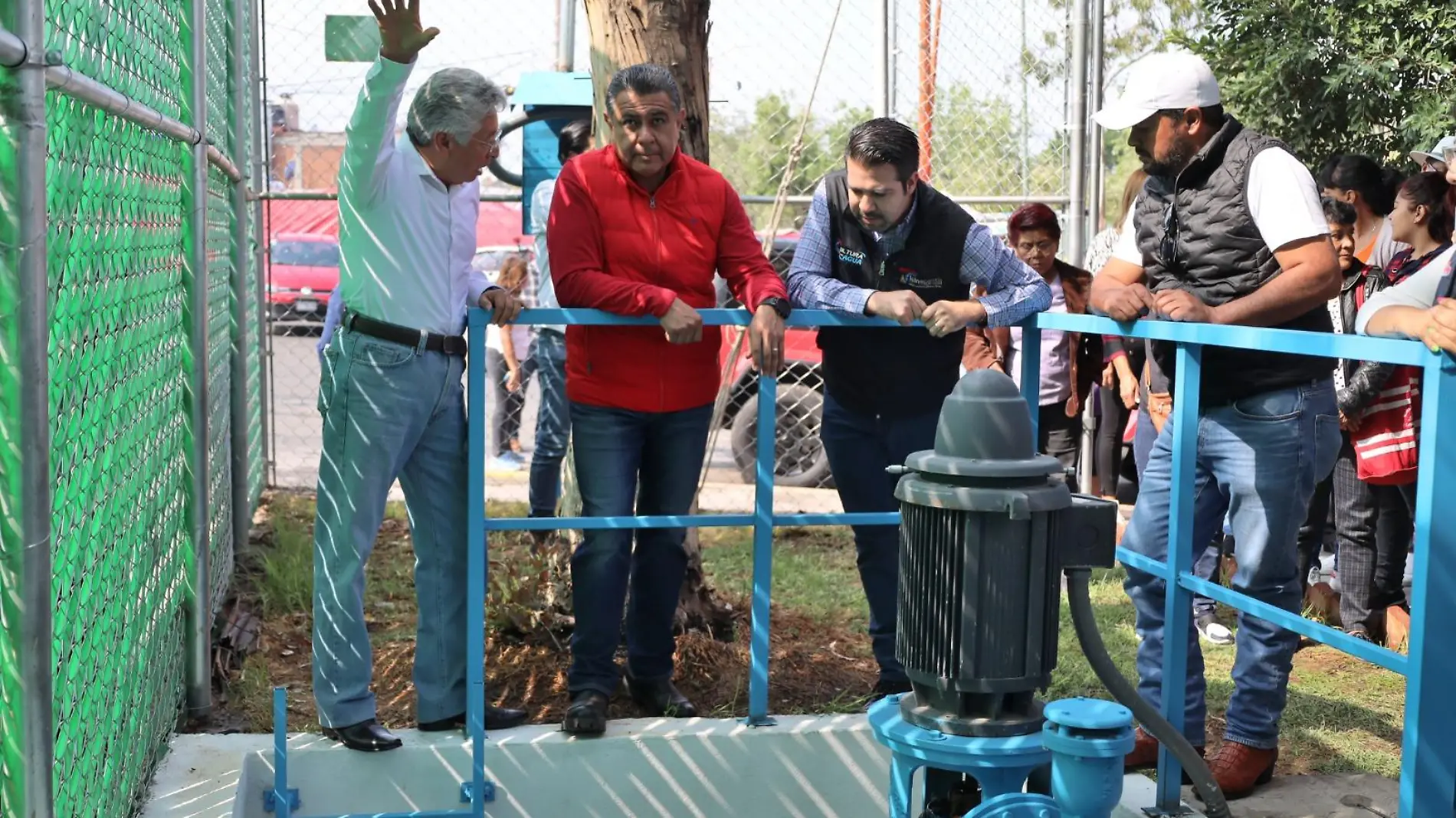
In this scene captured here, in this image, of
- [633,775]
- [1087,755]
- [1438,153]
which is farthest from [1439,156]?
[1087,755]

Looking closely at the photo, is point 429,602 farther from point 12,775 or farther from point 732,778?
point 12,775

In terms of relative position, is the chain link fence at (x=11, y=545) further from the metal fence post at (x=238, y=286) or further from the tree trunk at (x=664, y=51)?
the metal fence post at (x=238, y=286)

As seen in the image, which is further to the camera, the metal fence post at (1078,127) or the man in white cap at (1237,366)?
the metal fence post at (1078,127)

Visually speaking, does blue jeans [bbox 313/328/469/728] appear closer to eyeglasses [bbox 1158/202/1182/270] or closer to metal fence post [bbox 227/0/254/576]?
eyeglasses [bbox 1158/202/1182/270]

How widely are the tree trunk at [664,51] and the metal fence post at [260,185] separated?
3.14 m

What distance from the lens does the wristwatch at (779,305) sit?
162 inches

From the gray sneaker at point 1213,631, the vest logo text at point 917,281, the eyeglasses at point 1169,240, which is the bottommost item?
the gray sneaker at point 1213,631

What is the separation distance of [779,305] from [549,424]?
2567mm

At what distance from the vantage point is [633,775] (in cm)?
420

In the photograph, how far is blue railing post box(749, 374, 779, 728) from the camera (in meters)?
4.12

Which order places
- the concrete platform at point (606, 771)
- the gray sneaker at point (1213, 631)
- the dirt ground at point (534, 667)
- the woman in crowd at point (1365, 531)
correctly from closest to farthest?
1. the concrete platform at point (606, 771)
2. the dirt ground at point (534, 667)
3. the woman in crowd at point (1365, 531)
4. the gray sneaker at point (1213, 631)

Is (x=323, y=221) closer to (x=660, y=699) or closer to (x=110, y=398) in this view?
(x=660, y=699)

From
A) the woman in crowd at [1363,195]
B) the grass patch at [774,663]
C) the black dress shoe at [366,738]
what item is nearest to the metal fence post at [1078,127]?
the woman in crowd at [1363,195]

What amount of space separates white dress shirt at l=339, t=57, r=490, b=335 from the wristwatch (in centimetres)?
79
